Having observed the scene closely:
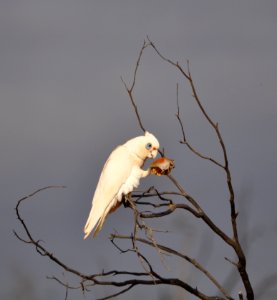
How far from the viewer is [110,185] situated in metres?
1.75

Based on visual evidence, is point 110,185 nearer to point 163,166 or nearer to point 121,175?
point 121,175

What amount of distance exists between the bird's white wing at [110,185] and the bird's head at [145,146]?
3cm

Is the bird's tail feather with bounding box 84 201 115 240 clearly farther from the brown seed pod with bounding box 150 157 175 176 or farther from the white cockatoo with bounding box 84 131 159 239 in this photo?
the brown seed pod with bounding box 150 157 175 176

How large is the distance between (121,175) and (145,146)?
114 millimetres

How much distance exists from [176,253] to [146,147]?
330 millimetres

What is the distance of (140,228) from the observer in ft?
5.26

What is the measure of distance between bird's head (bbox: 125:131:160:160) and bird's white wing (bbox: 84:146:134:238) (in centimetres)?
3

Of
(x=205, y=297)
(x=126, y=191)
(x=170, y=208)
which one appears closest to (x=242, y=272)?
(x=205, y=297)

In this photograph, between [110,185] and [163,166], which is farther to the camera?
[110,185]

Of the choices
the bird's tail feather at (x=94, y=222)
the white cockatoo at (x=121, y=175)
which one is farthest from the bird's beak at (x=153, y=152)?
the bird's tail feather at (x=94, y=222)

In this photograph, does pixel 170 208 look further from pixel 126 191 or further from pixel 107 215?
pixel 107 215

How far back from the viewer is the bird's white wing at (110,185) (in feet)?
5.72

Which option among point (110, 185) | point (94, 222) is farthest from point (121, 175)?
point (94, 222)

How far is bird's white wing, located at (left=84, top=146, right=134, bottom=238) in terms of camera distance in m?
1.74
